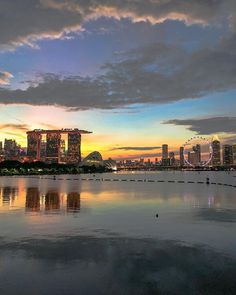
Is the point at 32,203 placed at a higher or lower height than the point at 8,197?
lower

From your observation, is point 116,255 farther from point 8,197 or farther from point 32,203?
point 8,197

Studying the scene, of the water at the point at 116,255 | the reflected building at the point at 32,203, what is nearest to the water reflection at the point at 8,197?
the reflected building at the point at 32,203

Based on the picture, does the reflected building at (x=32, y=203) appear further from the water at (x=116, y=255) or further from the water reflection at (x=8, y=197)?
the water at (x=116, y=255)

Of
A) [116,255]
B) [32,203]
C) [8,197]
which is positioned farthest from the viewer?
[8,197]

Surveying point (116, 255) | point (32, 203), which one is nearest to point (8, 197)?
point (32, 203)

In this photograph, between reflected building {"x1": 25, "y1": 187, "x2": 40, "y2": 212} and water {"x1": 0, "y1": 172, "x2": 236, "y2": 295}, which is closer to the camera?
water {"x1": 0, "y1": 172, "x2": 236, "y2": 295}

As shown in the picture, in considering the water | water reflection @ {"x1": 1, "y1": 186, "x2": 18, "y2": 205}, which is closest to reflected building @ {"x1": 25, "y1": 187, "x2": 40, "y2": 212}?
water reflection @ {"x1": 1, "y1": 186, "x2": 18, "y2": 205}

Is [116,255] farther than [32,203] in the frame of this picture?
No

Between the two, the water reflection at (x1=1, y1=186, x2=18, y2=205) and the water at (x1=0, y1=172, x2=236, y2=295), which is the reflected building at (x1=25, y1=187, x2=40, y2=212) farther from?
the water at (x1=0, y1=172, x2=236, y2=295)

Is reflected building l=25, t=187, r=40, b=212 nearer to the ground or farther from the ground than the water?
farther from the ground

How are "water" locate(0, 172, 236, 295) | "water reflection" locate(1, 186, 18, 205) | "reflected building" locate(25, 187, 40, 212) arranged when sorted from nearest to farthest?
"water" locate(0, 172, 236, 295)
"reflected building" locate(25, 187, 40, 212)
"water reflection" locate(1, 186, 18, 205)

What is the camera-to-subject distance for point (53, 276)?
17.8 m

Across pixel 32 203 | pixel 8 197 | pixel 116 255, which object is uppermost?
pixel 8 197

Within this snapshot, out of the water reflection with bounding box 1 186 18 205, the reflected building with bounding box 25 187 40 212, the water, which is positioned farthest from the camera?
the water reflection with bounding box 1 186 18 205
